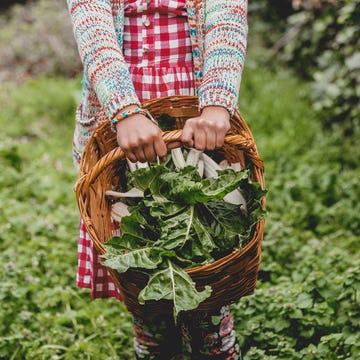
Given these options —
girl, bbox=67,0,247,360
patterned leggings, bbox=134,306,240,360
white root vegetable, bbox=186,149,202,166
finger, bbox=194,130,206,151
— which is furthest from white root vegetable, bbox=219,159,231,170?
patterned leggings, bbox=134,306,240,360

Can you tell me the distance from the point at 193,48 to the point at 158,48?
0.12 m

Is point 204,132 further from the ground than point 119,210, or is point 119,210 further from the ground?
point 204,132

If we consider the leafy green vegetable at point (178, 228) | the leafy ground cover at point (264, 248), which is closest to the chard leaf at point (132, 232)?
the leafy green vegetable at point (178, 228)

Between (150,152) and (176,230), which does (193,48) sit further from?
(176,230)

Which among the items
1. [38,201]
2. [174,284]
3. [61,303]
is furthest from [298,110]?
[174,284]

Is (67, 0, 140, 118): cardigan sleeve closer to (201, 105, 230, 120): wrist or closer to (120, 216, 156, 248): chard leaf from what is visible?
(201, 105, 230, 120): wrist

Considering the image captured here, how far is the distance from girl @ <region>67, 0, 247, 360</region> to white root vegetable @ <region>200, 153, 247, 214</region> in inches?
8.9

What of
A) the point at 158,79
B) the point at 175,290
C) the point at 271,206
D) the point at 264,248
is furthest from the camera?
the point at 271,206

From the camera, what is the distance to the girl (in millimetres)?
1696

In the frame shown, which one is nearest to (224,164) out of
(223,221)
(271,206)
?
(223,221)

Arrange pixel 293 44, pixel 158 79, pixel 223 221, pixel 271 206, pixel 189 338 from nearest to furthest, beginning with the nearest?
pixel 223 221 → pixel 158 79 → pixel 189 338 → pixel 271 206 → pixel 293 44

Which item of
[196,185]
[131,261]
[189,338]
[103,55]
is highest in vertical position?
[103,55]

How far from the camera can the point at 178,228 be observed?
67.5 inches

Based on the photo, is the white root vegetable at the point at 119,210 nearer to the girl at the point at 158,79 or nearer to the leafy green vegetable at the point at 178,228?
the leafy green vegetable at the point at 178,228
